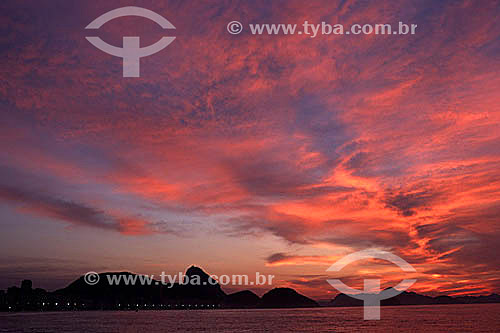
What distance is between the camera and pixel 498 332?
422 ft

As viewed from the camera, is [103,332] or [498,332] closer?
[498,332]

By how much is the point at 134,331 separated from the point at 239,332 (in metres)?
37.2

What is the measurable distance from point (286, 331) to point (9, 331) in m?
89.3

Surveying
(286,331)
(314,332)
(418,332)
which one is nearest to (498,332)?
(418,332)

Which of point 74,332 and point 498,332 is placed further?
point 74,332

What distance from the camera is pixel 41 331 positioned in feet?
456

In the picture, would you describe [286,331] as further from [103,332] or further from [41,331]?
[41,331]

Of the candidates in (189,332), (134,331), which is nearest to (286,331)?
(189,332)

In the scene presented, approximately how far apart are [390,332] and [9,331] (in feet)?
395

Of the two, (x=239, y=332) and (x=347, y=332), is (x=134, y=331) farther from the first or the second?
(x=347, y=332)

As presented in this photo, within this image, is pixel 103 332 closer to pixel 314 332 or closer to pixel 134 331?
pixel 134 331

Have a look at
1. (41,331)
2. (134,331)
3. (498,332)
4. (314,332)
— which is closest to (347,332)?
(314,332)

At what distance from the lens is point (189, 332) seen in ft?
479

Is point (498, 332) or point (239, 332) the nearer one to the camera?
point (498, 332)
